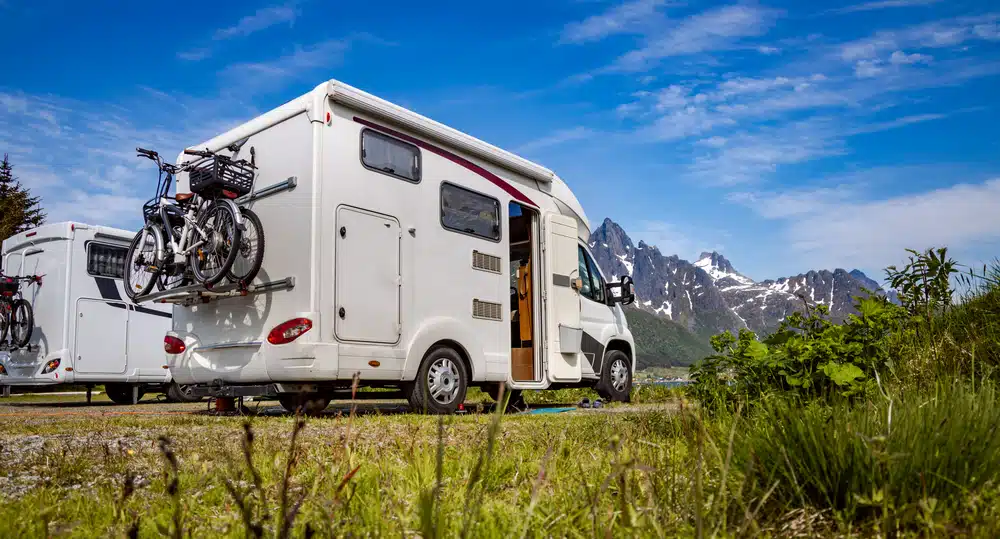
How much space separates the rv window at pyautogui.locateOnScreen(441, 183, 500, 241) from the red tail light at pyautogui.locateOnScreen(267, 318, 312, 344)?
2.04m

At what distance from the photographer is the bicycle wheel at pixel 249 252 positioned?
700 cm

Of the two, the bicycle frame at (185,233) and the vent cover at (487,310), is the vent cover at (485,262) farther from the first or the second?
the bicycle frame at (185,233)

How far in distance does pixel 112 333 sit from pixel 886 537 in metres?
13.2

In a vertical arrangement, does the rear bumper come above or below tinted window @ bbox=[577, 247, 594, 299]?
below

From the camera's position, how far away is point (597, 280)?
10.8 metres

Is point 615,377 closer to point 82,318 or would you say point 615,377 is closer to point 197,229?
point 197,229

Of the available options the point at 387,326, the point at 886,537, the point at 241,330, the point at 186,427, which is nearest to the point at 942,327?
the point at 886,537

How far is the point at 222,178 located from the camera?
7.39 meters

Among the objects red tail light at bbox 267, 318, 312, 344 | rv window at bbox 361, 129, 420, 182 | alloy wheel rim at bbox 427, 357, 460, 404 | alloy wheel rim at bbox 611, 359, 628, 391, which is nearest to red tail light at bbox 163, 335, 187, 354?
red tail light at bbox 267, 318, 312, 344

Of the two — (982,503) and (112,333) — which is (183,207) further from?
(982,503)

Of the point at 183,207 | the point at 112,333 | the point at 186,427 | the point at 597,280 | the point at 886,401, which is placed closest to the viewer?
the point at 886,401

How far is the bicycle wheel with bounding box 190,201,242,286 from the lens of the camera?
700 centimetres

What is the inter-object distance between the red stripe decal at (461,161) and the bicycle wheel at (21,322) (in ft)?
27.1

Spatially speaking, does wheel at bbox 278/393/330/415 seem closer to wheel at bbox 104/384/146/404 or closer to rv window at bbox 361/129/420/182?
rv window at bbox 361/129/420/182
